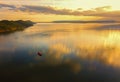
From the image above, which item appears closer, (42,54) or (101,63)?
(101,63)

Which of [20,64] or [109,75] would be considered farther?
[20,64]

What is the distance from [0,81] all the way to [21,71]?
18.5 feet

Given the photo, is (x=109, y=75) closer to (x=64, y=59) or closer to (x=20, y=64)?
(x=64, y=59)

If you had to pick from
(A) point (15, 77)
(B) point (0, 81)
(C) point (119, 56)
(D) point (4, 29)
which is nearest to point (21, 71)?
(A) point (15, 77)

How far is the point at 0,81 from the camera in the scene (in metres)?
32.0

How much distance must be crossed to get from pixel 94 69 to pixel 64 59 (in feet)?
28.9

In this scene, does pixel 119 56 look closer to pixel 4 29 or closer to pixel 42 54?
pixel 42 54

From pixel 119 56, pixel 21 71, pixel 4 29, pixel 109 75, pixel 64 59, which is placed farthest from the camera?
pixel 4 29

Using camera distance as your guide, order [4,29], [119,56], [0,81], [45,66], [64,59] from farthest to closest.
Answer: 1. [4,29]
2. [119,56]
3. [64,59]
4. [45,66]
5. [0,81]

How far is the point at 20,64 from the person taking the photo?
136 ft

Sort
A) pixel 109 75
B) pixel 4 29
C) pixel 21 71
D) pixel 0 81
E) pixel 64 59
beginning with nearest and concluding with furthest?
pixel 0 81 → pixel 109 75 → pixel 21 71 → pixel 64 59 → pixel 4 29

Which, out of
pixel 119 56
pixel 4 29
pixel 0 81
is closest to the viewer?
pixel 0 81

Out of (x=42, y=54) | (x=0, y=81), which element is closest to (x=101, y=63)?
(x=42, y=54)

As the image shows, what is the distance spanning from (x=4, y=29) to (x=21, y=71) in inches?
3926
